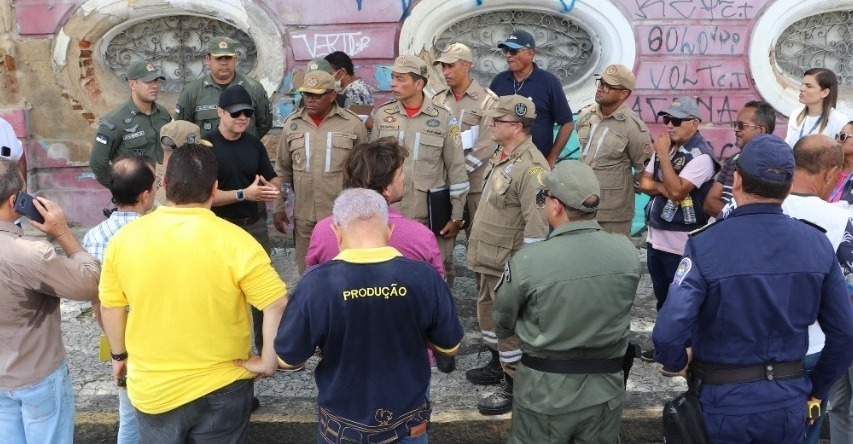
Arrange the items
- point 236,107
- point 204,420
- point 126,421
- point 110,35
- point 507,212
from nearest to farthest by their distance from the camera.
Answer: point 204,420, point 126,421, point 507,212, point 236,107, point 110,35

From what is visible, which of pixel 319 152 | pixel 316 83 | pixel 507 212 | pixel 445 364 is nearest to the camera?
pixel 507 212

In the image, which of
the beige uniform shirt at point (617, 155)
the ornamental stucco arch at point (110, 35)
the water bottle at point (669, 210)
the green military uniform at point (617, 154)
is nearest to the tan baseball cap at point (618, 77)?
the green military uniform at point (617, 154)

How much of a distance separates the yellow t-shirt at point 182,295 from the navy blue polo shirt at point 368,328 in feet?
0.77

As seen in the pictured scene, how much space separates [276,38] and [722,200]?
14.3 ft

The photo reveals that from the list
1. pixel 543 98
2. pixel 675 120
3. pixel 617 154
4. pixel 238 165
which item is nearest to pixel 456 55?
pixel 543 98

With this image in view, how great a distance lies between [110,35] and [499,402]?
17.6 ft

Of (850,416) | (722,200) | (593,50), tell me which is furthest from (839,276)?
(593,50)

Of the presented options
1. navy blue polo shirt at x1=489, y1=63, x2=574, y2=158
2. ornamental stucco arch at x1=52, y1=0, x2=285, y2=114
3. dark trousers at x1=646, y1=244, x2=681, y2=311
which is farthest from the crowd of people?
ornamental stucco arch at x1=52, y1=0, x2=285, y2=114

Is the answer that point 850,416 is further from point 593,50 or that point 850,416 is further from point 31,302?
point 593,50

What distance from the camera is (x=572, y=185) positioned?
9.75 ft

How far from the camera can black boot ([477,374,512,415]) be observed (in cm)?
407

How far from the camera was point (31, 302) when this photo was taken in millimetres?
2973

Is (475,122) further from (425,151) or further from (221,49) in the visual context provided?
(221,49)

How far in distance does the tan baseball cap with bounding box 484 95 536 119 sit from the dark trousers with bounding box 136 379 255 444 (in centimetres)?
199
